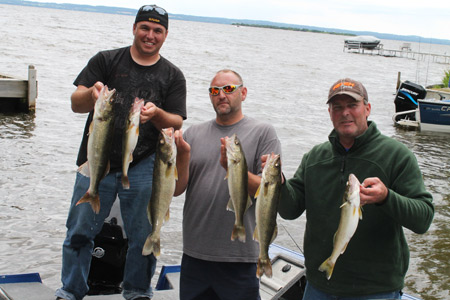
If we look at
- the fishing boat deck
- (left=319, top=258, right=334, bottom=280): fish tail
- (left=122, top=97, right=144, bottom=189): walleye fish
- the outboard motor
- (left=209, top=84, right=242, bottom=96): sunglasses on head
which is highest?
the outboard motor

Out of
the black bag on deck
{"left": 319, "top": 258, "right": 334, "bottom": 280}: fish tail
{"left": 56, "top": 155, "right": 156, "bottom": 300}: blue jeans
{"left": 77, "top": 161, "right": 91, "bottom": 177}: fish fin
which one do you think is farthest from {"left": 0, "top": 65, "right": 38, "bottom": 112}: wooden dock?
{"left": 319, "top": 258, "right": 334, "bottom": 280}: fish tail

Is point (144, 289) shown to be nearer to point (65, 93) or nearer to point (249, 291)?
point (249, 291)

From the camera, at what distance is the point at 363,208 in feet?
10.8

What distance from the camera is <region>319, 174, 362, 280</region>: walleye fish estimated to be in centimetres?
291

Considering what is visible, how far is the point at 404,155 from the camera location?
3.22 meters

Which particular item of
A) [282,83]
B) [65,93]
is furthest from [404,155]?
[282,83]

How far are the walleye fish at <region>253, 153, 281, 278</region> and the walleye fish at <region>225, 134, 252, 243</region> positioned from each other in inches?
5.7

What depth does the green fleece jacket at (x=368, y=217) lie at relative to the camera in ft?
10.4

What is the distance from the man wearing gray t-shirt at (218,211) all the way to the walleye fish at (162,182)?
301 mm

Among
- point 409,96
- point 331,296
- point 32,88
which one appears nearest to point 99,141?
point 331,296

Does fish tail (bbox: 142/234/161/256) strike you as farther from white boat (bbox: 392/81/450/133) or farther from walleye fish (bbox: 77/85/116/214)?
white boat (bbox: 392/81/450/133)

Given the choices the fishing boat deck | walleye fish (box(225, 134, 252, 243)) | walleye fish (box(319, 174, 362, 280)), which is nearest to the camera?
walleye fish (box(319, 174, 362, 280))

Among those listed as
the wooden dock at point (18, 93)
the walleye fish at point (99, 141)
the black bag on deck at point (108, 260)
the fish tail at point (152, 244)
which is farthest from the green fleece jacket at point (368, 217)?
→ the wooden dock at point (18, 93)

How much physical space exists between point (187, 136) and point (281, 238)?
21.4 feet
